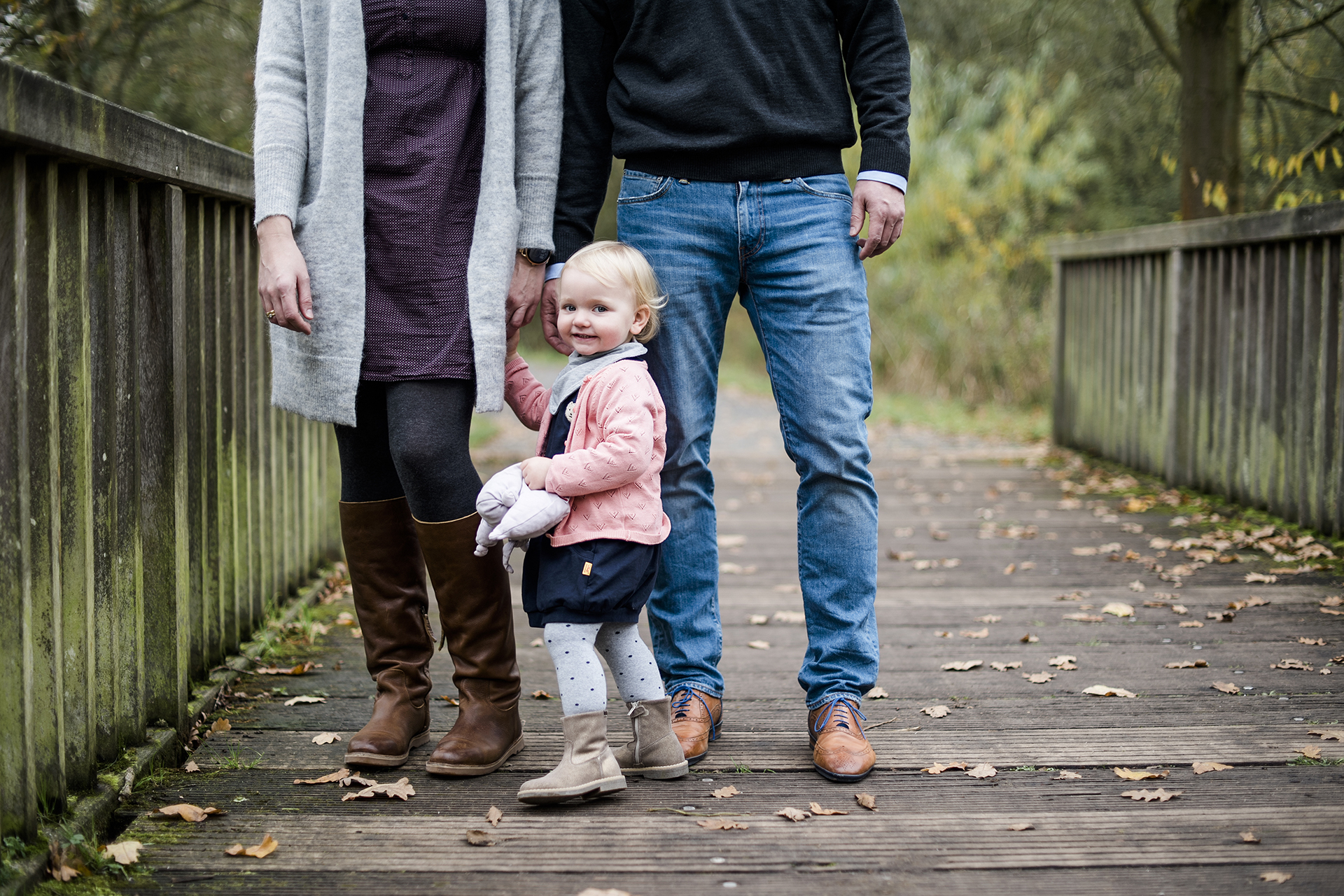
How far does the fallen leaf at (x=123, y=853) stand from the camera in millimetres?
1987

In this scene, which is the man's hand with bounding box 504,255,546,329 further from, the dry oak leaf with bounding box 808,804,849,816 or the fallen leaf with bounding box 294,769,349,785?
the dry oak leaf with bounding box 808,804,849,816

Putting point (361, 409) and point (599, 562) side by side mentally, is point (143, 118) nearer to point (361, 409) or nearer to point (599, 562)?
point (361, 409)

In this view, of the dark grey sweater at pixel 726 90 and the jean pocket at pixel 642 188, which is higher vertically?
the dark grey sweater at pixel 726 90

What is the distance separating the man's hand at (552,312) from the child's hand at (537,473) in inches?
14.0

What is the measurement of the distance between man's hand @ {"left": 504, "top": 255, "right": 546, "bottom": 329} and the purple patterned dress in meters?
0.15

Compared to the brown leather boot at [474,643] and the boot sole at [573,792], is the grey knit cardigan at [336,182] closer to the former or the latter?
the brown leather boot at [474,643]

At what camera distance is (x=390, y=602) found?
2.62m

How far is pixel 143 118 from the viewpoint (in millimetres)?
2377

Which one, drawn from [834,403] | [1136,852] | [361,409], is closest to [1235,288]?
[834,403]

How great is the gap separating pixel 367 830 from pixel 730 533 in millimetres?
3480

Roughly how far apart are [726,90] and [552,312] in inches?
23.7

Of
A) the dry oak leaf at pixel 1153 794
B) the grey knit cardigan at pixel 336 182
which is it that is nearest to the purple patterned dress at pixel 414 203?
the grey knit cardigan at pixel 336 182

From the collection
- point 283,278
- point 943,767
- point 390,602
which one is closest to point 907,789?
point 943,767

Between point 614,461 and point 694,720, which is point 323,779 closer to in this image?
point 694,720
